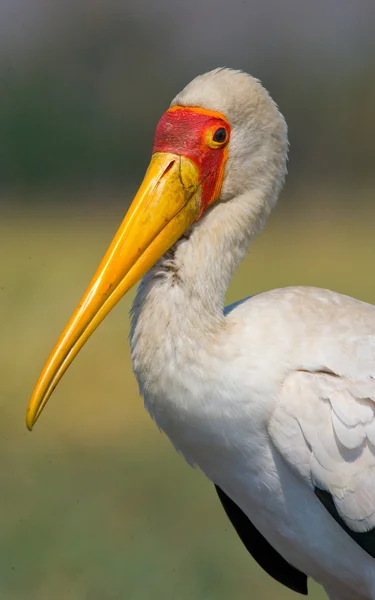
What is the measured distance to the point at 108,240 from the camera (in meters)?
13.6

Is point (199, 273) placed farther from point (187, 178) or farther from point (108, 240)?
point (108, 240)

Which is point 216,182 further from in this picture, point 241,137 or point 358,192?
point 358,192

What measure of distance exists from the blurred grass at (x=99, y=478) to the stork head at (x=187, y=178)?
189 cm

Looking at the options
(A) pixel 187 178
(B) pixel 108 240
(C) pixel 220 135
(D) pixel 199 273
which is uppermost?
(C) pixel 220 135

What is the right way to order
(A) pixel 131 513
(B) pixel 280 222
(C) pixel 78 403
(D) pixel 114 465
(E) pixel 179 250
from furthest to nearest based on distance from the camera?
(B) pixel 280 222
(C) pixel 78 403
(D) pixel 114 465
(A) pixel 131 513
(E) pixel 179 250

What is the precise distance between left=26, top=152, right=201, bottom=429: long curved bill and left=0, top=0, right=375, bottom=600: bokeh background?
6.19 feet

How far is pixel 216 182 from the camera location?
10.5 ft

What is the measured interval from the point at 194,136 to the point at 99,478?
3.59m

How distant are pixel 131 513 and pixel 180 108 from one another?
9.83ft

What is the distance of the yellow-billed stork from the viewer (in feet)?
9.71

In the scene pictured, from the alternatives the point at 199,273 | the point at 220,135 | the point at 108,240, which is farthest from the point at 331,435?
the point at 108,240

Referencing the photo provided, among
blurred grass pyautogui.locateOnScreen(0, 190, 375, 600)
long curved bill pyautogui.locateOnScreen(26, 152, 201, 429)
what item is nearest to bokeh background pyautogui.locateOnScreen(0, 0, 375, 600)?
blurred grass pyautogui.locateOnScreen(0, 190, 375, 600)

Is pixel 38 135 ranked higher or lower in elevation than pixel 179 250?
lower

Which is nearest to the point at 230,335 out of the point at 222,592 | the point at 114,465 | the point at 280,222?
the point at 222,592
